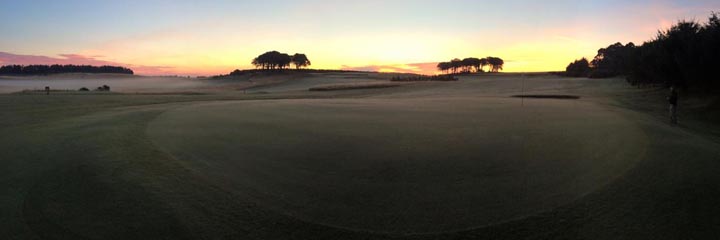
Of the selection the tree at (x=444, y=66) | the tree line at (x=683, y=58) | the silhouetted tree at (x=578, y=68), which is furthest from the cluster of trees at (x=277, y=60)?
the tree line at (x=683, y=58)

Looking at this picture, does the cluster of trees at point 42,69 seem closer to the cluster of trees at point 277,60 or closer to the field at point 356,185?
the cluster of trees at point 277,60

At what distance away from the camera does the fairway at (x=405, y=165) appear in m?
5.58

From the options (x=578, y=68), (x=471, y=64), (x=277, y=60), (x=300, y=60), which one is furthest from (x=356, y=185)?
(x=471, y=64)

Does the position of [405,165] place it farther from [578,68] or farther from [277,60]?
[277,60]

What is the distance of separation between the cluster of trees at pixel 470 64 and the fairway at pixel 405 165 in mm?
113324

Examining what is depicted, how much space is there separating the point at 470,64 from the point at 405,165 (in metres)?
120

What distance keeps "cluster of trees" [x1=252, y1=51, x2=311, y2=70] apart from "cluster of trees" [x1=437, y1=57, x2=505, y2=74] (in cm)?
4268

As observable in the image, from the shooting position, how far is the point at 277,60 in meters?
105

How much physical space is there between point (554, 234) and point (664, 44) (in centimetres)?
2714

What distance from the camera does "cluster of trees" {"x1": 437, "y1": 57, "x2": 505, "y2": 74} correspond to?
401 ft

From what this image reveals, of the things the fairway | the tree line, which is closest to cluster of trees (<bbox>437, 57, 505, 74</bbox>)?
the tree line

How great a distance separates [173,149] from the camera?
8281 mm

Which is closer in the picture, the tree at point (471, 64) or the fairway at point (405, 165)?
the fairway at point (405, 165)

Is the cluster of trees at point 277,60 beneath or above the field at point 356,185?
above
